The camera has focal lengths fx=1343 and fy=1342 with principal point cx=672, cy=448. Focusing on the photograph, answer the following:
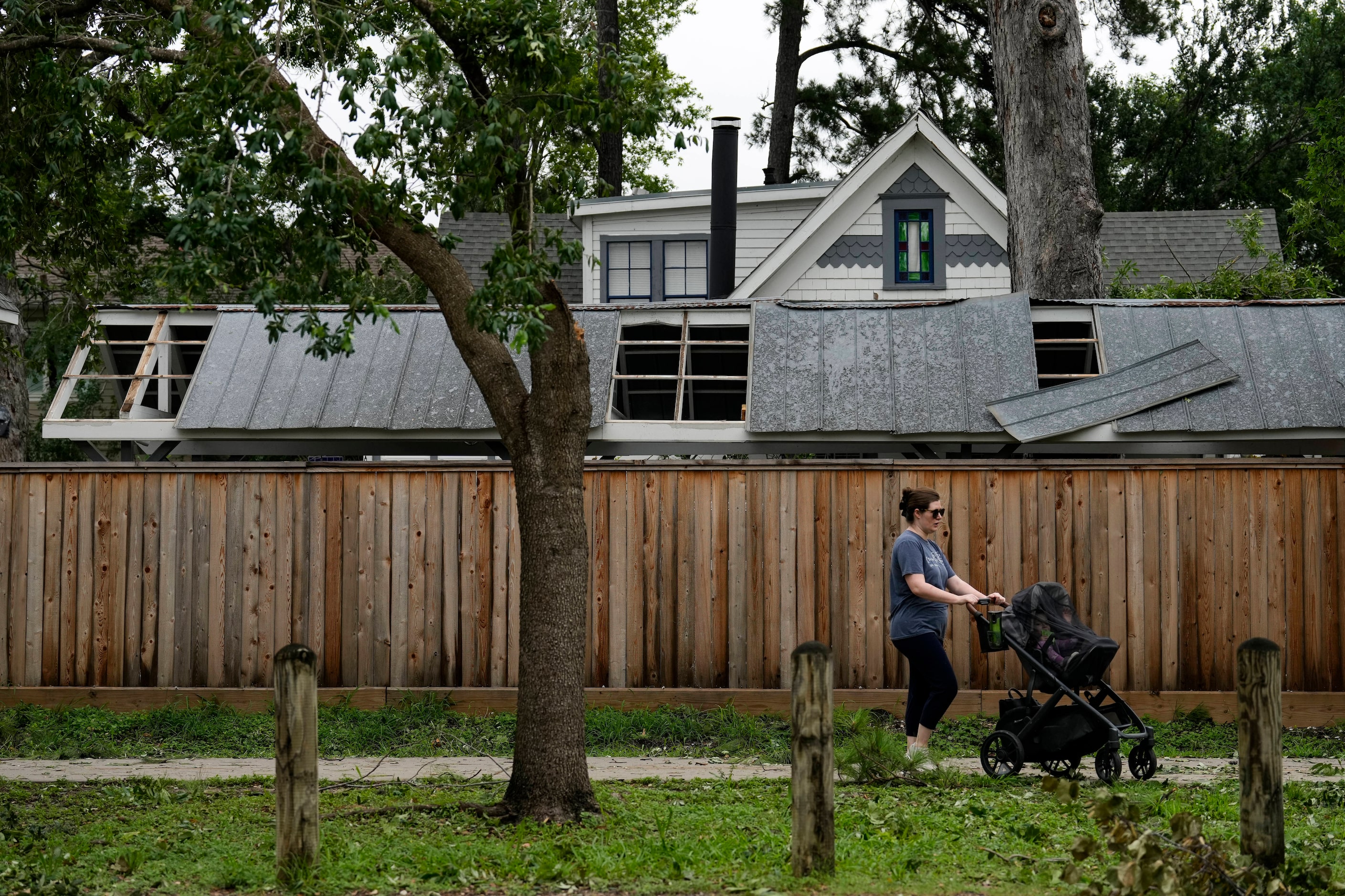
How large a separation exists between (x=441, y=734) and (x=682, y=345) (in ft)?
14.8

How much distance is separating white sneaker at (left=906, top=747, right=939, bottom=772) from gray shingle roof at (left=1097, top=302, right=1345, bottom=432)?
4252mm

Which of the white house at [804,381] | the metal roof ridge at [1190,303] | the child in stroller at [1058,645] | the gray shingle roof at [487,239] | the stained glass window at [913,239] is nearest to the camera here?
the child in stroller at [1058,645]

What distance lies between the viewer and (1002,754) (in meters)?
8.03

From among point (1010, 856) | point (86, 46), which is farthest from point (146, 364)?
point (1010, 856)

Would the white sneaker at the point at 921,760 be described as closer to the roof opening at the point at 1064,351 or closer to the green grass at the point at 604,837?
the green grass at the point at 604,837

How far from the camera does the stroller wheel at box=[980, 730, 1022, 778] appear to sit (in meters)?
7.89

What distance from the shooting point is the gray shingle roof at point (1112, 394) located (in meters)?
11.1

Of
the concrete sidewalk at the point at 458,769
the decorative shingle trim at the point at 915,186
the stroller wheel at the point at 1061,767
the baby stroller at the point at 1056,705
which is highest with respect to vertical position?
the decorative shingle trim at the point at 915,186

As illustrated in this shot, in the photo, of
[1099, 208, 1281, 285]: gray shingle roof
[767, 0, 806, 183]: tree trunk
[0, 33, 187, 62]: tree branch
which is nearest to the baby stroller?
[0, 33, 187, 62]: tree branch

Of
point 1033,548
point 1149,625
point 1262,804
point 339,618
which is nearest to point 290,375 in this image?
point 339,618

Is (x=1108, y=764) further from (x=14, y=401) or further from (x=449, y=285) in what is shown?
(x=14, y=401)

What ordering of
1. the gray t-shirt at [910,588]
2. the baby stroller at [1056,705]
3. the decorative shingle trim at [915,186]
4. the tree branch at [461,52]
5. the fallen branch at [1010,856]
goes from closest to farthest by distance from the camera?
the fallen branch at [1010,856] < the tree branch at [461,52] < the baby stroller at [1056,705] < the gray t-shirt at [910,588] < the decorative shingle trim at [915,186]

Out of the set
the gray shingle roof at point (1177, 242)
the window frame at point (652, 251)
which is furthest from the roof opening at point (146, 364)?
the gray shingle roof at point (1177, 242)

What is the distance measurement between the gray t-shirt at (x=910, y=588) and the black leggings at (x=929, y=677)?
Result: 54 mm
